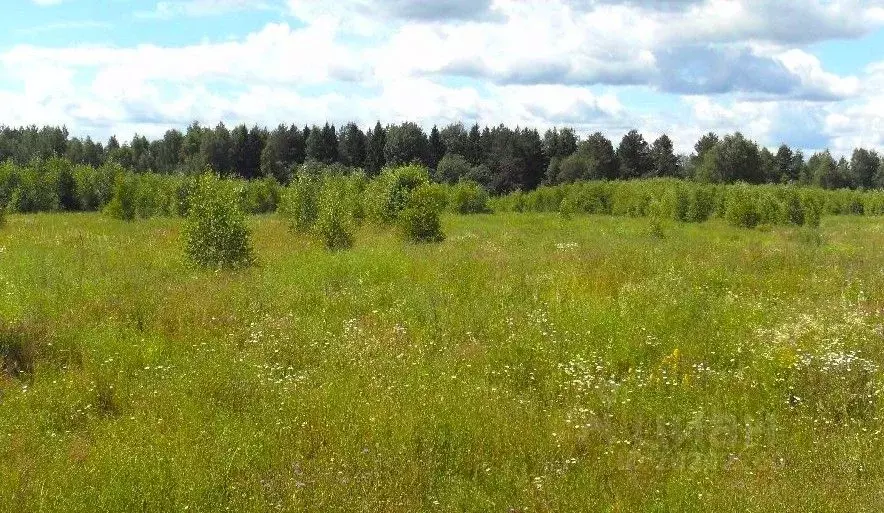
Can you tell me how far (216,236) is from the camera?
48.4ft

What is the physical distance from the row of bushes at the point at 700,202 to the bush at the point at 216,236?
19.6m

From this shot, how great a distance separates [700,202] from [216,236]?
31.3 m

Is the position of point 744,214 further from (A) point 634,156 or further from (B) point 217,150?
(B) point 217,150

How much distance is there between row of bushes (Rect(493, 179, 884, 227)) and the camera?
34750 millimetres

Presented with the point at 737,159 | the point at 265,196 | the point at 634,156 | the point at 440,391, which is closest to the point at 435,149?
the point at 634,156

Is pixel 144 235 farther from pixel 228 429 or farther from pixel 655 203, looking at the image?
pixel 655 203

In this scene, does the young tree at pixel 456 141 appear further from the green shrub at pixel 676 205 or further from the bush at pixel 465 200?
the green shrub at pixel 676 205

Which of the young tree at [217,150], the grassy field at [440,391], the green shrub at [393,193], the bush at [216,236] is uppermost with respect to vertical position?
the young tree at [217,150]

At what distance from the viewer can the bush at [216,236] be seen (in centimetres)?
1473

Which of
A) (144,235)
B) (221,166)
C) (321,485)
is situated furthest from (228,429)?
(221,166)

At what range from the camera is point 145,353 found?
27.9ft

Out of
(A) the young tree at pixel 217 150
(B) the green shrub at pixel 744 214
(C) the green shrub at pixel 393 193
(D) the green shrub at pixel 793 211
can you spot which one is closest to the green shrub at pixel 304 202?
(C) the green shrub at pixel 393 193

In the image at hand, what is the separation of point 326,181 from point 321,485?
2160cm

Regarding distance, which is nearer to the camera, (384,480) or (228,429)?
(384,480)
